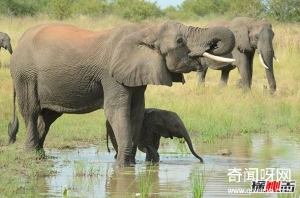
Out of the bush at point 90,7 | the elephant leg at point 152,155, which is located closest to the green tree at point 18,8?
the bush at point 90,7

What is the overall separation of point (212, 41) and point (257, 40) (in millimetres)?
8649

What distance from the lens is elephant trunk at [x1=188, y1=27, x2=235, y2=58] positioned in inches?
322

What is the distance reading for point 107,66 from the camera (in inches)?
345

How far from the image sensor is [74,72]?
8938 millimetres

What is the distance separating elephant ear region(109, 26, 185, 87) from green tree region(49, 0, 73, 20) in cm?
2681

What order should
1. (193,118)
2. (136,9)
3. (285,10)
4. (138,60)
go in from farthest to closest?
(136,9) < (285,10) < (193,118) < (138,60)

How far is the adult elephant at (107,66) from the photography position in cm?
845

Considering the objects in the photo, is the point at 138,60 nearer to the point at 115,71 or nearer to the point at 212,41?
the point at 115,71

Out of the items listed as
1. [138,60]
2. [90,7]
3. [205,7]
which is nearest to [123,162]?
[138,60]

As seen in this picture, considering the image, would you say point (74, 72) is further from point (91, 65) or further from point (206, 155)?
point (206, 155)

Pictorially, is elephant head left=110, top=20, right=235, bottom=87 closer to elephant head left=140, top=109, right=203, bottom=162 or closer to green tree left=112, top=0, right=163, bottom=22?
elephant head left=140, top=109, right=203, bottom=162

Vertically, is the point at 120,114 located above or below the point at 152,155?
above

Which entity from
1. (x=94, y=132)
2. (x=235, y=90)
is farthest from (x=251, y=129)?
(x=235, y=90)

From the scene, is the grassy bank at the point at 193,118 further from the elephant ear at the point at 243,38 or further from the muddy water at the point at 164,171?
the elephant ear at the point at 243,38
